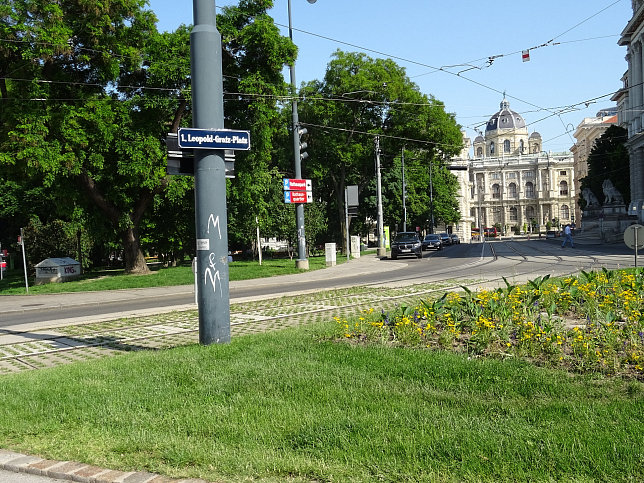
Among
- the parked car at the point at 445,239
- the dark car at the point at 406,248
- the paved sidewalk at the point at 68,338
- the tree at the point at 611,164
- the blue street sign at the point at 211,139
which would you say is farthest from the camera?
the parked car at the point at 445,239

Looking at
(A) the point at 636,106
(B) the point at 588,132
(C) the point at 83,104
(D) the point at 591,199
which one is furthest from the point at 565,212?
(C) the point at 83,104

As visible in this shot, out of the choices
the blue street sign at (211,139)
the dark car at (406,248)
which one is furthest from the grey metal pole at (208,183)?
the dark car at (406,248)

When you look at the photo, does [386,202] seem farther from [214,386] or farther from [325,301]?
[214,386]

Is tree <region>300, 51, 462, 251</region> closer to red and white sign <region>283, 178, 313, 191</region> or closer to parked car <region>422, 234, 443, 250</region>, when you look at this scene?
parked car <region>422, 234, 443, 250</region>

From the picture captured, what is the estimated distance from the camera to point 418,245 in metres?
39.8

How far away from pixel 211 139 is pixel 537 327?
4.63m

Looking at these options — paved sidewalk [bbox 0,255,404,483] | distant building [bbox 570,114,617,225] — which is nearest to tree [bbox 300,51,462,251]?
paved sidewalk [bbox 0,255,404,483]

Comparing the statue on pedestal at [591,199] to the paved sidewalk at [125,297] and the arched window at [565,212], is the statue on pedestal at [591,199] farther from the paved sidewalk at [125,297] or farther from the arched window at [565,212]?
the arched window at [565,212]

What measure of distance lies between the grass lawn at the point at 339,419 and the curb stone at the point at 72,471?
96 mm

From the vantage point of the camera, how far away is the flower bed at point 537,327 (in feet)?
19.3

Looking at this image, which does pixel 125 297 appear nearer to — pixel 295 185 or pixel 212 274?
pixel 295 185

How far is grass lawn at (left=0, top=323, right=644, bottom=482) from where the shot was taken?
3.84 m

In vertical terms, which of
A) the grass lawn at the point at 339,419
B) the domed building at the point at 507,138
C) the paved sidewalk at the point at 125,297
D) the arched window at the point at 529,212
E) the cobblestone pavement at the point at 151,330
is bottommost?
the paved sidewalk at the point at 125,297

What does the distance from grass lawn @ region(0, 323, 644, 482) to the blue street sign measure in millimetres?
2790
